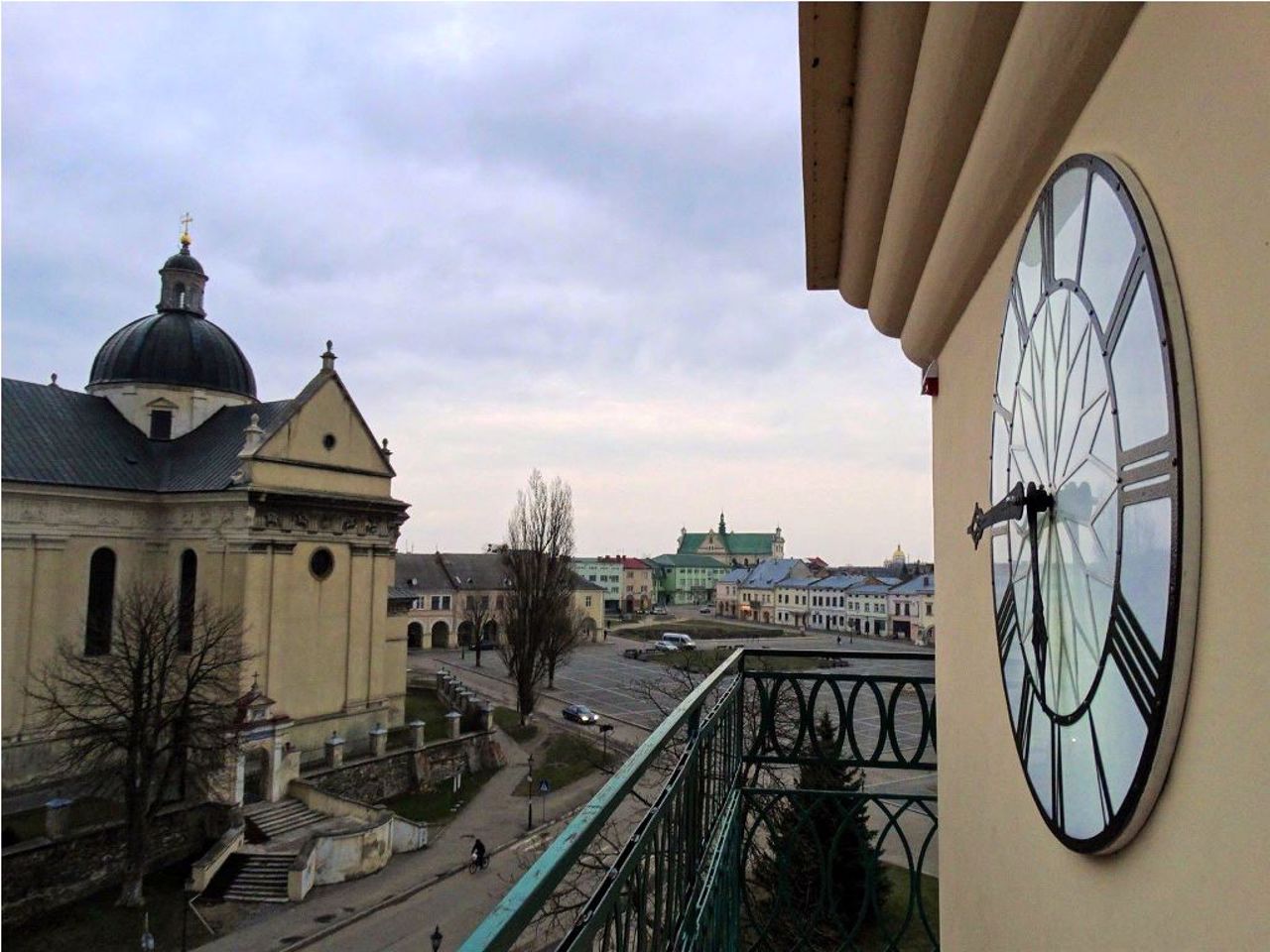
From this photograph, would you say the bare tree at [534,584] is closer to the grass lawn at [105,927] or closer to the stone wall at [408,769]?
the stone wall at [408,769]

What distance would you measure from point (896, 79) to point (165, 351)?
26.4 m

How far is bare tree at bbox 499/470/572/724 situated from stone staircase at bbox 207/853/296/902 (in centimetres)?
1180

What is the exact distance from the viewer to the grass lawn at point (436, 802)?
61.1 feet

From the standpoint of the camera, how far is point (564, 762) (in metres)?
22.9

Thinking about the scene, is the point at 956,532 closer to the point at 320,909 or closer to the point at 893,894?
the point at 893,894

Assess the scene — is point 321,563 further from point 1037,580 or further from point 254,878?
point 1037,580

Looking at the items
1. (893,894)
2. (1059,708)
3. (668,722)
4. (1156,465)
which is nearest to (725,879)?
(668,722)

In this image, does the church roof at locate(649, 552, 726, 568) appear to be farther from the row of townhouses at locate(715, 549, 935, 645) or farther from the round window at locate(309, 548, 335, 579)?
the round window at locate(309, 548, 335, 579)

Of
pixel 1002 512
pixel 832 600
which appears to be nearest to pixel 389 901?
pixel 1002 512

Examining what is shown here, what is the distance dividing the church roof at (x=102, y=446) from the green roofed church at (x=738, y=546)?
92187 millimetres

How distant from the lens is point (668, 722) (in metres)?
2.03

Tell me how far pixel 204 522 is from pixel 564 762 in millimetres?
12113

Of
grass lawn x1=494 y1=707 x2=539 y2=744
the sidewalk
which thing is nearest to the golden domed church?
the sidewalk

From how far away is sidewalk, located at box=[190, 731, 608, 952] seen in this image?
1266 cm
